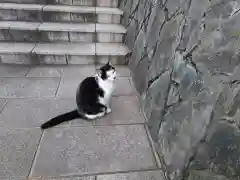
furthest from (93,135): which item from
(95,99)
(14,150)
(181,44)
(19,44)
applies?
(19,44)

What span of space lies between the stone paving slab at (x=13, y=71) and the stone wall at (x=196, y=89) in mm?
2176

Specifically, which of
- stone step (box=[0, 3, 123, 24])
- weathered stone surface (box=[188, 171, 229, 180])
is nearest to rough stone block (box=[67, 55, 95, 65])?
stone step (box=[0, 3, 123, 24])

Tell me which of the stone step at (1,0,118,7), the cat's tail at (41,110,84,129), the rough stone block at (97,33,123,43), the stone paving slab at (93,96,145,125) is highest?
the stone step at (1,0,118,7)

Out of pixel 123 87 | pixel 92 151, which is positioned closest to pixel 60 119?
pixel 92 151

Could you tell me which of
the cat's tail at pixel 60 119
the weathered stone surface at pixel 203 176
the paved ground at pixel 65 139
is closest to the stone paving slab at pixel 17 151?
the paved ground at pixel 65 139

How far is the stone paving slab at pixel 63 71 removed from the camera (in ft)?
10.3

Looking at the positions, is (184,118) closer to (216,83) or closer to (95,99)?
(216,83)

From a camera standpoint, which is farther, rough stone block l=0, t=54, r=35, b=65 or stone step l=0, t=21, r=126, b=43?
stone step l=0, t=21, r=126, b=43

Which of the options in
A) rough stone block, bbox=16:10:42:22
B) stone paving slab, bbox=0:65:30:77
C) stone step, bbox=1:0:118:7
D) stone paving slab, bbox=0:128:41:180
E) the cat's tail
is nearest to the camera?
stone paving slab, bbox=0:128:41:180

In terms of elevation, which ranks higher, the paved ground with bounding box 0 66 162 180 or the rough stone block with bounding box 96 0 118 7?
the rough stone block with bounding box 96 0 118 7

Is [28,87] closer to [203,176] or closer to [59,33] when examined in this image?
[59,33]

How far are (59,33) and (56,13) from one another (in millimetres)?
499

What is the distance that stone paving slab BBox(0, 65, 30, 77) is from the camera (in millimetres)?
3090

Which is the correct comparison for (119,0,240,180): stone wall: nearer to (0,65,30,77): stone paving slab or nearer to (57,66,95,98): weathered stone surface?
(57,66,95,98): weathered stone surface
